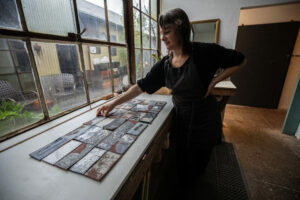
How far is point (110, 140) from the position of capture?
71cm

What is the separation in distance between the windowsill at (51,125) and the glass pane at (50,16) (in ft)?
1.90

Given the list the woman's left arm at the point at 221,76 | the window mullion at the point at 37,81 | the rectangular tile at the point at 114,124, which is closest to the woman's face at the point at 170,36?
the woman's left arm at the point at 221,76

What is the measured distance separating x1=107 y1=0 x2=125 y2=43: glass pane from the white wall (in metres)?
1.46

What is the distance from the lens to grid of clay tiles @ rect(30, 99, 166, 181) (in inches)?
21.5

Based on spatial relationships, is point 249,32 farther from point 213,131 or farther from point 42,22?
point 42,22

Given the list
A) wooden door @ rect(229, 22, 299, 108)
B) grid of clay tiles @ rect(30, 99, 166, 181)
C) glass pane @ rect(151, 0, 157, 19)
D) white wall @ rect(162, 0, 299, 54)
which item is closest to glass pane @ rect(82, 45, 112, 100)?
grid of clay tiles @ rect(30, 99, 166, 181)

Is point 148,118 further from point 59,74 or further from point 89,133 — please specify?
point 59,74

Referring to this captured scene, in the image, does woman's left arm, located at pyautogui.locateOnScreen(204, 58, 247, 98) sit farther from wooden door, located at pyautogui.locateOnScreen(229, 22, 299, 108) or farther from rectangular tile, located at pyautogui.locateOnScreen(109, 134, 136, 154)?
wooden door, located at pyautogui.locateOnScreen(229, 22, 299, 108)

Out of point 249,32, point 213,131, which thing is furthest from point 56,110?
point 249,32

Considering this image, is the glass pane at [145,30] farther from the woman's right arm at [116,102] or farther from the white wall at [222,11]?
the woman's right arm at [116,102]

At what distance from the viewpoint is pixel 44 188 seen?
0.47 m

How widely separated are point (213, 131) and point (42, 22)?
1366 mm

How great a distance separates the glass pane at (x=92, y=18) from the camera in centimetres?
109

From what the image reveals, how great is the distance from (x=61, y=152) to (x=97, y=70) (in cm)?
87
